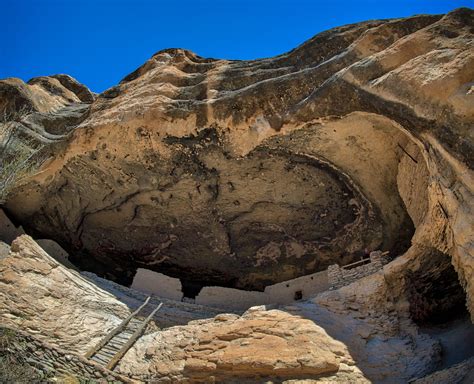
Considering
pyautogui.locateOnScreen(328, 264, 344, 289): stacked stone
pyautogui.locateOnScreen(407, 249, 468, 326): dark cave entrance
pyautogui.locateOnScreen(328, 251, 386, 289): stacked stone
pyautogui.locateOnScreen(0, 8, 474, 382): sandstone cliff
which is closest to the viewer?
pyautogui.locateOnScreen(0, 8, 474, 382): sandstone cliff

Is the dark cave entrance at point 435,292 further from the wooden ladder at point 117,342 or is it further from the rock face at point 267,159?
the wooden ladder at point 117,342

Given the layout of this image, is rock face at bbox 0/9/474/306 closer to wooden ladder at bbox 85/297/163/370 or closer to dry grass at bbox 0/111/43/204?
dry grass at bbox 0/111/43/204

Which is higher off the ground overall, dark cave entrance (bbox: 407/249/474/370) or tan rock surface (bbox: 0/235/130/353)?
dark cave entrance (bbox: 407/249/474/370)

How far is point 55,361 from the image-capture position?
6.34m

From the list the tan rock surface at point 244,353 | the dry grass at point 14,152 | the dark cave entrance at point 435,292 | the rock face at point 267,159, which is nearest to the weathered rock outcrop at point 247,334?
the tan rock surface at point 244,353

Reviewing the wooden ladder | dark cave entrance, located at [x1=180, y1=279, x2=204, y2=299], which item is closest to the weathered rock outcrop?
the wooden ladder

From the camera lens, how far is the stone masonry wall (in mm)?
6148

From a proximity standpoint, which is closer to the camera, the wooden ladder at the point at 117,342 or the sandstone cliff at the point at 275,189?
the sandstone cliff at the point at 275,189

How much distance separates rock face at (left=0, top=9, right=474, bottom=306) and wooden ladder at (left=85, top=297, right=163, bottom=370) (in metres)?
3.50

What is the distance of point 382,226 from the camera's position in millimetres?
9875

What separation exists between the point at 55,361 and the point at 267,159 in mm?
5484

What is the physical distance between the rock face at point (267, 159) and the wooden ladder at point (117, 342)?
3.50 m

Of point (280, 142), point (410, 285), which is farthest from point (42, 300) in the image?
point (410, 285)

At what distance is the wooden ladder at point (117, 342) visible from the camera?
22.0 ft
